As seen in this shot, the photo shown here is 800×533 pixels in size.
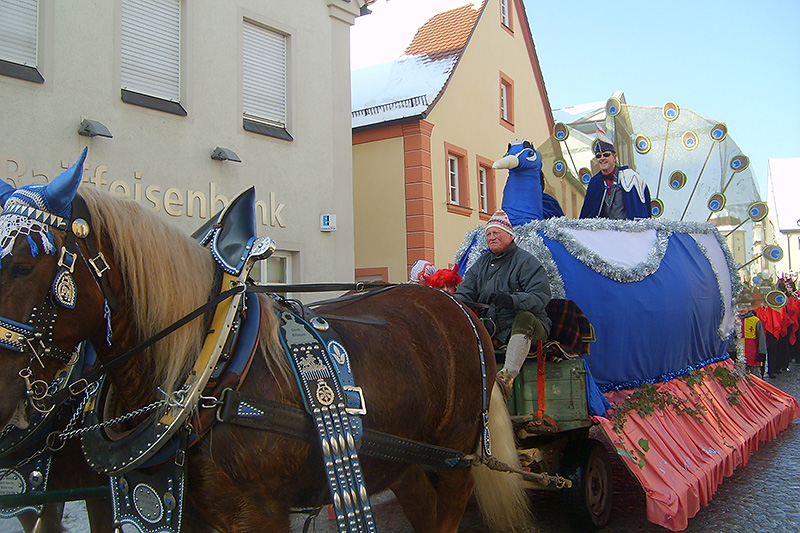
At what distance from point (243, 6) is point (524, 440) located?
632 centimetres

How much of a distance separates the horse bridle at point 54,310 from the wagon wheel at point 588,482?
2985mm

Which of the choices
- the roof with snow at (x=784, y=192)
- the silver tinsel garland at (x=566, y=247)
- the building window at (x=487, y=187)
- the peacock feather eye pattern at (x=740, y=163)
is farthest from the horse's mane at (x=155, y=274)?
the roof with snow at (x=784, y=192)

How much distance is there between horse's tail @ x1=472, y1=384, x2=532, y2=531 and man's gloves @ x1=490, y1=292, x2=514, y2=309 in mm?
495

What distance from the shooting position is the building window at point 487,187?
1359 cm

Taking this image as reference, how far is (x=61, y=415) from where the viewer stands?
2.69 m

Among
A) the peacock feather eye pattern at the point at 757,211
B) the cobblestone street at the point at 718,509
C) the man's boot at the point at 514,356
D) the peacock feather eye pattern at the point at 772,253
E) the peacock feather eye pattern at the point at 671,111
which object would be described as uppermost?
the peacock feather eye pattern at the point at 671,111

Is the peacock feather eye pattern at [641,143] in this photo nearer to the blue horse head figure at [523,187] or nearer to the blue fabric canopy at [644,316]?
the blue fabric canopy at [644,316]

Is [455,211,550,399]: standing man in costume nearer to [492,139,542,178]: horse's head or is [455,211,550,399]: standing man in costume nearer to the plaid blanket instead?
the plaid blanket

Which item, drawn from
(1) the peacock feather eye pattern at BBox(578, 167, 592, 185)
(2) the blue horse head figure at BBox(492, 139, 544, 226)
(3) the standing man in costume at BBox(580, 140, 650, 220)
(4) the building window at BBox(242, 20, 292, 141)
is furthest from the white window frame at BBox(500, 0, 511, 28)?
(2) the blue horse head figure at BBox(492, 139, 544, 226)

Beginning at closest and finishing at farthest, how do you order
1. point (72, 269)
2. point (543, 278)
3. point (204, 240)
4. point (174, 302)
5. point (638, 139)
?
point (72, 269) → point (174, 302) → point (204, 240) → point (543, 278) → point (638, 139)

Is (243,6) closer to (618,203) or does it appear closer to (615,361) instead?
(618,203)

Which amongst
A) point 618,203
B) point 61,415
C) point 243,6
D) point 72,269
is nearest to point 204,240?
point 72,269

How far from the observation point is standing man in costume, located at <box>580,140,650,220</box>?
229 inches

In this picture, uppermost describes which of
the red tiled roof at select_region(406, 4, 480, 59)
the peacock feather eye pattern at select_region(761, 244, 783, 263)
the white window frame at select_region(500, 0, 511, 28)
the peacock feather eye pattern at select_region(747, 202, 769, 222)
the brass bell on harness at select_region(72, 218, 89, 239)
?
the white window frame at select_region(500, 0, 511, 28)
